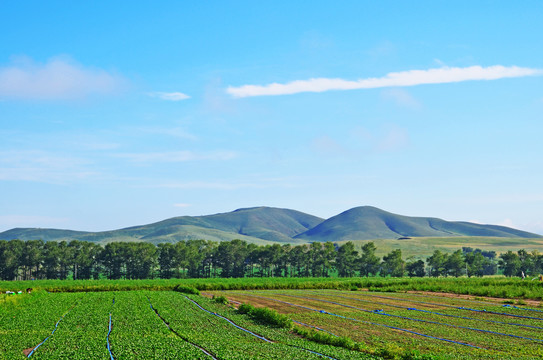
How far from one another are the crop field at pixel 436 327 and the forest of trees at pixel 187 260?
95223mm

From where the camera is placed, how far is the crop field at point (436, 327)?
2311cm

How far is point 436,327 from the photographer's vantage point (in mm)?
30969

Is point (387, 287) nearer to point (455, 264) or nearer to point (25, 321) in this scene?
point (25, 321)

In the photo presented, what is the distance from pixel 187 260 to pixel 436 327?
114344 millimetres

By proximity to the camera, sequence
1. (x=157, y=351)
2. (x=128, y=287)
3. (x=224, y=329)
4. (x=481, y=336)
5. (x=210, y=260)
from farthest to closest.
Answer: (x=210, y=260) < (x=128, y=287) < (x=224, y=329) < (x=481, y=336) < (x=157, y=351)

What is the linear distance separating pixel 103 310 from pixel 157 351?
64.4ft

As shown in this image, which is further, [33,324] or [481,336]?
[33,324]

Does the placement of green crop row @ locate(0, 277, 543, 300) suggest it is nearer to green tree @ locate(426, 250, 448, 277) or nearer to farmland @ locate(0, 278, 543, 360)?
farmland @ locate(0, 278, 543, 360)

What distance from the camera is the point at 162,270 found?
14188 cm

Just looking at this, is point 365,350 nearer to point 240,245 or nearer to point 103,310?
point 103,310

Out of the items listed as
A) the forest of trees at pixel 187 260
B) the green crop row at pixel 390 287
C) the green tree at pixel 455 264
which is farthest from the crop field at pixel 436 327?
the green tree at pixel 455 264

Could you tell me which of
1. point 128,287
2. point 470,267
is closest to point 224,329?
point 128,287

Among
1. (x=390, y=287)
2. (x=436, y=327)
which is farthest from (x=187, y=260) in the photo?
(x=436, y=327)

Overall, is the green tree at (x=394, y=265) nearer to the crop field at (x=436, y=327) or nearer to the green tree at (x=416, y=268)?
the green tree at (x=416, y=268)
